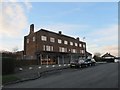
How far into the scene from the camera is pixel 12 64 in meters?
27.8

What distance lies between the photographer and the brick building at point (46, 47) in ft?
183

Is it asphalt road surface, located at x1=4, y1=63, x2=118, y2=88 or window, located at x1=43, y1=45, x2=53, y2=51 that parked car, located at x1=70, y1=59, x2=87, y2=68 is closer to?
asphalt road surface, located at x1=4, y1=63, x2=118, y2=88

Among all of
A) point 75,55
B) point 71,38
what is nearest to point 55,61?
point 75,55

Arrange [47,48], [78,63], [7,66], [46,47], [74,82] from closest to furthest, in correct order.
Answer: [74,82]
[7,66]
[78,63]
[46,47]
[47,48]

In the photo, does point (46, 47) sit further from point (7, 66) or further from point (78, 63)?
point (7, 66)

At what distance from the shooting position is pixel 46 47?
59.8m

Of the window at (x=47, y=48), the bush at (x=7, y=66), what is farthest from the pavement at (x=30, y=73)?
the window at (x=47, y=48)

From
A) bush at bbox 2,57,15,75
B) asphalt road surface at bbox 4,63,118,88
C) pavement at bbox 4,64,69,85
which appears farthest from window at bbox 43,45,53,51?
asphalt road surface at bbox 4,63,118,88

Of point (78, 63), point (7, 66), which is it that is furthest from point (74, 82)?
point (78, 63)

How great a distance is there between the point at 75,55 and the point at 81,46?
46.5ft

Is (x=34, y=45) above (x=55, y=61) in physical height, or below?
above

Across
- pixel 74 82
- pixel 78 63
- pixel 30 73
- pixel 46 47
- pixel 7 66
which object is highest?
pixel 46 47

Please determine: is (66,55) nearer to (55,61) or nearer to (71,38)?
(55,61)

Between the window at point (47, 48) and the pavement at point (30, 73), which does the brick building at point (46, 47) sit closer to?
the window at point (47, 48)
